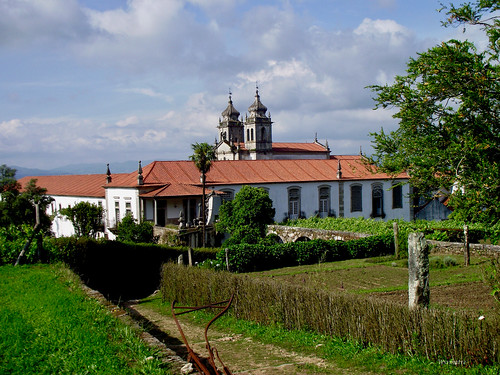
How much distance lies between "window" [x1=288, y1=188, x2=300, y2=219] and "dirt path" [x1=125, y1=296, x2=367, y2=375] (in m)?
27.5

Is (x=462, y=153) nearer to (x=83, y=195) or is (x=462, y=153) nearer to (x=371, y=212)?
(x=371, y=212)

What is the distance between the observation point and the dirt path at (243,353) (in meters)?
8.67

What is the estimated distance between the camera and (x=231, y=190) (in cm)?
3862

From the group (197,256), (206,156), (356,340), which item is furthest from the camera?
(206,156)

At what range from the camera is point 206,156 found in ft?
100

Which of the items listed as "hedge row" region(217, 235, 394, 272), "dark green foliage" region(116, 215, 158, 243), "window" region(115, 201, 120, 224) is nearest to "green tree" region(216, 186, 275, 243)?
"dark green foliage" region(116, 215, 158, 243)

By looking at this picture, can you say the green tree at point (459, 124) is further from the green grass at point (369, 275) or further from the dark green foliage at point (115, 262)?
the dark green foliage at point (115, 262)

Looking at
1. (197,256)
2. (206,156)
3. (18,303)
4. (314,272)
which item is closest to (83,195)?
(206,156)

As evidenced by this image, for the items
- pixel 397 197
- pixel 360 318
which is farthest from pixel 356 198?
pixel 360 318

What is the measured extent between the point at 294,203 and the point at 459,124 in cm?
2692

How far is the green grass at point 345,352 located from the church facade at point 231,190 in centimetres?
2060

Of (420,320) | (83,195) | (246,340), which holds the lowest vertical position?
(246,340)

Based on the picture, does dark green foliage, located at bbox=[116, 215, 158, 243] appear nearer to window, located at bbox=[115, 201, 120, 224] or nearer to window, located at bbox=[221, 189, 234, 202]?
window, located at bbox=[115, 201, 120, 224]

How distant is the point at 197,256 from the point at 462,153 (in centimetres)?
1376
